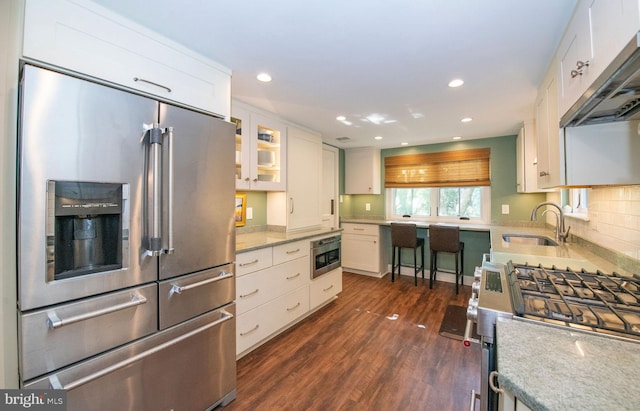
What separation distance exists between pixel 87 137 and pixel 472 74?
229cm

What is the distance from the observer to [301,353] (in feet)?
7.36

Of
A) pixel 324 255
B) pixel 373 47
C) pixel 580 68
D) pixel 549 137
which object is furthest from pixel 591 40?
pixel 324 255

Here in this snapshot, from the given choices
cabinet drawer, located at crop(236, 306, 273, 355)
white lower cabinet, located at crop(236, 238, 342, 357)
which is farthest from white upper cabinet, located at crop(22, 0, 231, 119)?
cabinet drawer, located at crop(236, 306, 273, 355)

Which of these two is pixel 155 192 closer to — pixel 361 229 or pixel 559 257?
pixel 559 257

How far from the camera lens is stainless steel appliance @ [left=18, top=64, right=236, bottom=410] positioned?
1.01 m

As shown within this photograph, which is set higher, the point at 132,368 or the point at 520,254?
the point at 520,254

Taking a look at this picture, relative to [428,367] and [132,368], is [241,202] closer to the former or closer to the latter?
[132,368]

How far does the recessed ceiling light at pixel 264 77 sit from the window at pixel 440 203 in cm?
331

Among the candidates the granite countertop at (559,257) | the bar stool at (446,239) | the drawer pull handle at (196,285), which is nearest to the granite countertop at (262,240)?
the drawer pull handle at (196,285)

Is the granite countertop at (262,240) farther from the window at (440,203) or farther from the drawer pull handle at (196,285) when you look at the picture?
the window at (440,203)

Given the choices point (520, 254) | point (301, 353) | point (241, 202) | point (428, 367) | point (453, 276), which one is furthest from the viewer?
point (453, 276)

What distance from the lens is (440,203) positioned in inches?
173

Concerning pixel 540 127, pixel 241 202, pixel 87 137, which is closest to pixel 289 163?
pixel 241 202

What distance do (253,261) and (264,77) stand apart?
4.65 ft
